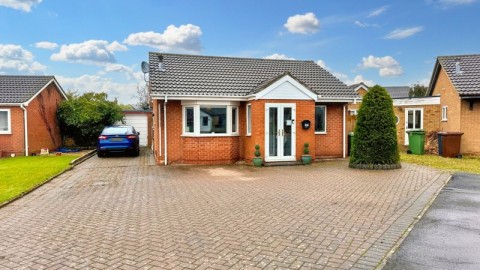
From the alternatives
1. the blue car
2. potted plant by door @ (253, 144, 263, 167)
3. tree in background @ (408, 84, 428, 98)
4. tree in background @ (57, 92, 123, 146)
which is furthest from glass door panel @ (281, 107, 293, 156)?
tree in background @ (408, 84, 428, 98)

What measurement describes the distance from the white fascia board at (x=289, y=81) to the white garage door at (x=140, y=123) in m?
14.7

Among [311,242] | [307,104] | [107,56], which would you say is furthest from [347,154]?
[107,56]

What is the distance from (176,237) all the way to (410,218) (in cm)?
406

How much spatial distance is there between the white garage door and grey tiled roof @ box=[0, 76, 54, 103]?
19.6 feet

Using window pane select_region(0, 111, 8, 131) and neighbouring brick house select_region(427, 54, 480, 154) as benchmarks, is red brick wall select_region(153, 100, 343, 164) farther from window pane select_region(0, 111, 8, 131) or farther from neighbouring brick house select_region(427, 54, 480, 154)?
window pane select_region(0, 111, 8, 131)

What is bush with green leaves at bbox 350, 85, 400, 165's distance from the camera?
12.3 m

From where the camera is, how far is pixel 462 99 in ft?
56.3

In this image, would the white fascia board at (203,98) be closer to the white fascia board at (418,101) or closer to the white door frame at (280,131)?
the white door frame at (280,131)

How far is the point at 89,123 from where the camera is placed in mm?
21531

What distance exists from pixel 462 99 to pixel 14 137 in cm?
2319

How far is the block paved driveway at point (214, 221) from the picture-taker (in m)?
4.38

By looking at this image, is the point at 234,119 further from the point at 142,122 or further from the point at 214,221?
the point at 142,122

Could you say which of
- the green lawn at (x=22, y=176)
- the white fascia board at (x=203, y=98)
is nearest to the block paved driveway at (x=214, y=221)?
the green lawn at (x=22, y=176)

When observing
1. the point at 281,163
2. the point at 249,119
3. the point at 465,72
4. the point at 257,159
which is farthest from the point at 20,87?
the point at 465,72
